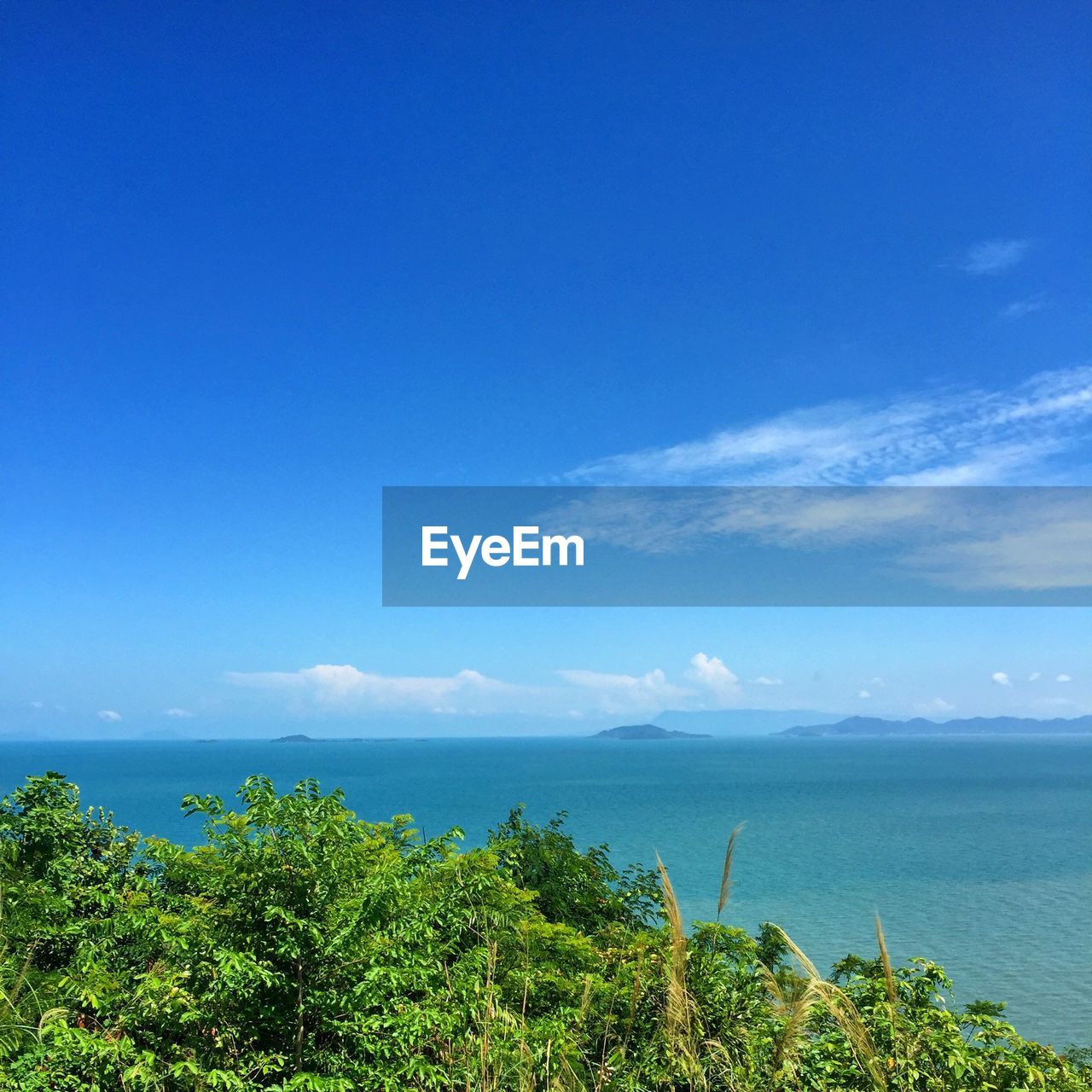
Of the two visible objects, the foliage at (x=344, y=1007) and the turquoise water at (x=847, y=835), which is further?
the turquoise water at (x=847, y=835)

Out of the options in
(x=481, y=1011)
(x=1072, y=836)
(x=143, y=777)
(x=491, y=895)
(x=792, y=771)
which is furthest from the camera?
(x=792, y=771)

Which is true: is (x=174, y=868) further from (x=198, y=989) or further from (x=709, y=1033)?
(x=709, y=1033)

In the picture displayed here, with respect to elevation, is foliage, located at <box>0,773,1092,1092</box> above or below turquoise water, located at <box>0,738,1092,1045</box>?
above

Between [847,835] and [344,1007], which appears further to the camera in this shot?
[847,835]

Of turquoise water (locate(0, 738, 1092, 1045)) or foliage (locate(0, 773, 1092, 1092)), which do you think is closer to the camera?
foliage (locate(0, 773, 1092, 1092))

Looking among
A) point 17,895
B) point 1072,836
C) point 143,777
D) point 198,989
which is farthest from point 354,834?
point 143,777

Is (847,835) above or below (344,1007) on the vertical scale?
below

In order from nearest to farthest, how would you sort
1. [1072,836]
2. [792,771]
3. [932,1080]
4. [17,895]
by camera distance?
[932,1080] < [17,895] < [1072,836] < [792,771]

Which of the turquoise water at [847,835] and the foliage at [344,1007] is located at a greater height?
the foliage at [344,1007]
